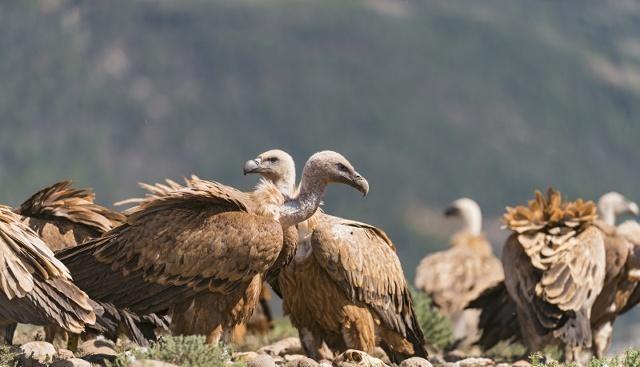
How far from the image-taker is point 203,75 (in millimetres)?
132750

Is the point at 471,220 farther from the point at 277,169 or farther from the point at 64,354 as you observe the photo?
the point at 64,354

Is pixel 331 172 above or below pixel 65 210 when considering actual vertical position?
above

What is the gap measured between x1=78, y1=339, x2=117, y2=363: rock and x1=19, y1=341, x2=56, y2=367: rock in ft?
0.80

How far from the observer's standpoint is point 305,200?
931 cm

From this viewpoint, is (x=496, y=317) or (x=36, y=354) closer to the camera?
(x=36, y=354)

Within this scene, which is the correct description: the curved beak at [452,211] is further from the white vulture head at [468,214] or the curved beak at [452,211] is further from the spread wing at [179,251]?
the spread wing at [179,251]

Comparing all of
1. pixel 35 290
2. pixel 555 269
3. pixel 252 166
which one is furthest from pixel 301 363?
pixel 555 269

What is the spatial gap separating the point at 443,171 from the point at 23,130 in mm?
37328

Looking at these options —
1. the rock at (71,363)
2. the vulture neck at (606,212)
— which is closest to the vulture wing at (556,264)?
the vulture neck at (606,212)

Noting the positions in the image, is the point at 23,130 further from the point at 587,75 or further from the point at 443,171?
the point at 587,75

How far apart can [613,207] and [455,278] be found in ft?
9.38

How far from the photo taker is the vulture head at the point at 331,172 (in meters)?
9.35

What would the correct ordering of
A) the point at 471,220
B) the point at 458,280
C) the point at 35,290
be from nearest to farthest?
the point at 35,290 → the point at 458,280 → the point at 471,220

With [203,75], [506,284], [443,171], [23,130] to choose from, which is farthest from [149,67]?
[506,284]
